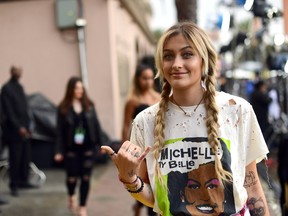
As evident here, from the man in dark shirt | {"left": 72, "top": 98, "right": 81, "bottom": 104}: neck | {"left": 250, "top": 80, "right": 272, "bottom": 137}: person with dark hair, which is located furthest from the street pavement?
{"left": 250, "top": 80, "right": 272, "bottom": 137}: person with dark hair

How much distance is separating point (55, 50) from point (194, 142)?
9018 mm

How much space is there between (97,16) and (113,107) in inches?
77.0

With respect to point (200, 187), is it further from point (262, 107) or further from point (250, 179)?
point (262, 107)

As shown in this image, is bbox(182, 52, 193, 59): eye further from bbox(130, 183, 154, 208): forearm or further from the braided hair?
bbox(130, 183, 154, 208): forearm

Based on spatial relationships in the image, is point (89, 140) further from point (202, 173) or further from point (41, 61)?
point (41, 61)

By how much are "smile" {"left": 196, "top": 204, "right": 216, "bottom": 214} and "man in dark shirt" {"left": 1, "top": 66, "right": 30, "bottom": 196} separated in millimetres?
5693

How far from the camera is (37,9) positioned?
35.7 feet

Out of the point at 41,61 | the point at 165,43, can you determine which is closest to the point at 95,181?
the point at 41,61

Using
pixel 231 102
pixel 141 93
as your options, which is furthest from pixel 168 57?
pixel 141 93

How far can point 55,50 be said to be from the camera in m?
10.9

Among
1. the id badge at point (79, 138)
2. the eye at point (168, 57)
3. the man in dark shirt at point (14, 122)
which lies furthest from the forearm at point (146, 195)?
the man in dark shirt at point (14, 122)

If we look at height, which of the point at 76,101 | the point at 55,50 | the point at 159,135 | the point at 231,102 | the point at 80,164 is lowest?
the point at 80,164

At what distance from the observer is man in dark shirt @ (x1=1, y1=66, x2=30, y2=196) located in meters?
7.51

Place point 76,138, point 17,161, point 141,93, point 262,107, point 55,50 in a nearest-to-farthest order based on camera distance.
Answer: point 141,93 → point 76,138 → point 17,161 → point 55,50 → point 262,107
